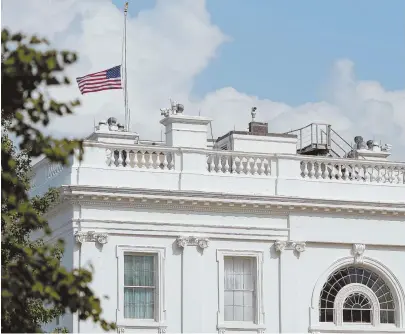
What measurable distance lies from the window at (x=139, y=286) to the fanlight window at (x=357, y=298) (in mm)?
4742

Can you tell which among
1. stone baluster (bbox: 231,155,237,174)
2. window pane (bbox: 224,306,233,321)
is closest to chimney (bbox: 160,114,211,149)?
stone baluster (bbox: 231,155,237,174)

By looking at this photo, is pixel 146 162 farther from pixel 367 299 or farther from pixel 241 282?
pixel 367 299

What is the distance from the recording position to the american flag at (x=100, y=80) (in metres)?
36.8

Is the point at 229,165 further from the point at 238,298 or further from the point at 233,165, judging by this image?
the point at 238,298

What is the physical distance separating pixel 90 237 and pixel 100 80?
511cm

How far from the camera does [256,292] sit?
35.5m

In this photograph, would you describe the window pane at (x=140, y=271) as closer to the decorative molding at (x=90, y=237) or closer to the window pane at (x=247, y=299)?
the decorative molding at (x=90, y=237)

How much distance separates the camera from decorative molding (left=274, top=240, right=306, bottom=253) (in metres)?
35.5

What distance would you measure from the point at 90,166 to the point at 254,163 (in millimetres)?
4615

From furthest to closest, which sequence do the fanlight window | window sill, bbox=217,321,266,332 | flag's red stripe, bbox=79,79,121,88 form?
flag's red stripe, bbox=79,79,121,88 < the fanlight window < window sill, bbox=217,321,266,332

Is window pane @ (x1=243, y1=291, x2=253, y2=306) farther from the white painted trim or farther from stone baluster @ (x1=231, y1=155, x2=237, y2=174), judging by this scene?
stone baluster @ (x1=231, y1=155, x2=237, y2=174)

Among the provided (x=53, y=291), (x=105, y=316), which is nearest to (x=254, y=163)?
(x=105, y=316)

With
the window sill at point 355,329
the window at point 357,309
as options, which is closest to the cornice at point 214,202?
the window at point 357,309

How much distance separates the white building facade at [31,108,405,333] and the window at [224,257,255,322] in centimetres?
3
